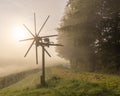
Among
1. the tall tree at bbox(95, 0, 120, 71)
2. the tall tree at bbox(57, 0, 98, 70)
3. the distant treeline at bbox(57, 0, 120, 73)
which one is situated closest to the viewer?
the tall tree at bbox(95, 0, 120, 71)

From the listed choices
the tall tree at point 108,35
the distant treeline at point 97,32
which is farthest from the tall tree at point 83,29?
the tall tree at point 108,35

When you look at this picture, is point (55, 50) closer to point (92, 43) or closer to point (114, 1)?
point (92, 43)

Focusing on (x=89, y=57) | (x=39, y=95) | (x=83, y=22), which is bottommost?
(x=39, y=95)

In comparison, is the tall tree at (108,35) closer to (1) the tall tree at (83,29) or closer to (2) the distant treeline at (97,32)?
(2) the distant treeline at (97,32)

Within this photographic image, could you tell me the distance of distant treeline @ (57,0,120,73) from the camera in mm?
46031

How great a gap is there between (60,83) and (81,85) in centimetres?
452

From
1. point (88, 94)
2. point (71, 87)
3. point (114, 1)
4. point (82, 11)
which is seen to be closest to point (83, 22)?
point (82, 11)

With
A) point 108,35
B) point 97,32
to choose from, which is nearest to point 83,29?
point 97,32

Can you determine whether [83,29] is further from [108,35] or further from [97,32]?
[108,35]

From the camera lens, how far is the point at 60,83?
118 feet

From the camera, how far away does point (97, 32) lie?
48.6m

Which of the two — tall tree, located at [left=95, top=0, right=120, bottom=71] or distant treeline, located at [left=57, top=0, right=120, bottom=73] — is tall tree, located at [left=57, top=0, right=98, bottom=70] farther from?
tall tree, located at [left=95, top=0, right=120, bottom=71]

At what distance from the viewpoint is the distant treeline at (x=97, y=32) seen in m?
46.0

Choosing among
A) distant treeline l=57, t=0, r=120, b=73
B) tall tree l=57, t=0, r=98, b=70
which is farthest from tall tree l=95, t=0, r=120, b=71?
tall tree l=57, t=0, r=98, b=70
